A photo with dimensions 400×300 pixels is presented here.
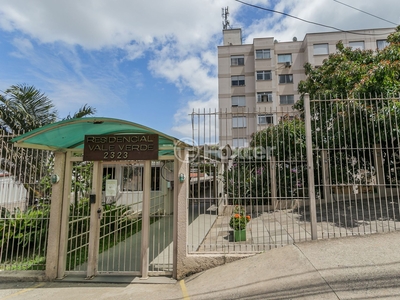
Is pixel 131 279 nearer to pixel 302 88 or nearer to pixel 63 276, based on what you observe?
pixel 63 276

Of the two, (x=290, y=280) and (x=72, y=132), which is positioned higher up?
(x=72, y=132)

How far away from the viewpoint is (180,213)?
4.57 meters

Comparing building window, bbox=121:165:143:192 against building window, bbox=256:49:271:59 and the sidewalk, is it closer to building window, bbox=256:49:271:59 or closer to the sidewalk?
the sidewalk

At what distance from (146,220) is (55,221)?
1826mm

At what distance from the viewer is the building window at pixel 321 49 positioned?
2470 cm

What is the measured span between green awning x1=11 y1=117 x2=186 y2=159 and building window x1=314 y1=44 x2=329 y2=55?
84.1 feet

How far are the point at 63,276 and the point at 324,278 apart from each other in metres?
4.75

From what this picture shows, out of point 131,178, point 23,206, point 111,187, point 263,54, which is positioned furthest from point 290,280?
point 263,54

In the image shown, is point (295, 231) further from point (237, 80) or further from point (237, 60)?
point (237, 60)

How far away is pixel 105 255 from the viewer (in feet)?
19.2

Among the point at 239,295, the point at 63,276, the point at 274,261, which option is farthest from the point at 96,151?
the point at 274,261

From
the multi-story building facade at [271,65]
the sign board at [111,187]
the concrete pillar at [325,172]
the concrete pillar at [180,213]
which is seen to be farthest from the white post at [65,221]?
the multi-story building facade at [271,65]

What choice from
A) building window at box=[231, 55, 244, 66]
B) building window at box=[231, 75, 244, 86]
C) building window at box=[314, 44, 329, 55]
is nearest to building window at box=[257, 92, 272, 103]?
building window at box=[231, 75, 244, 86]

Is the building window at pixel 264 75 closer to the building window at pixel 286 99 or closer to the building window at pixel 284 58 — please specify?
the building window at pixel 284 58
